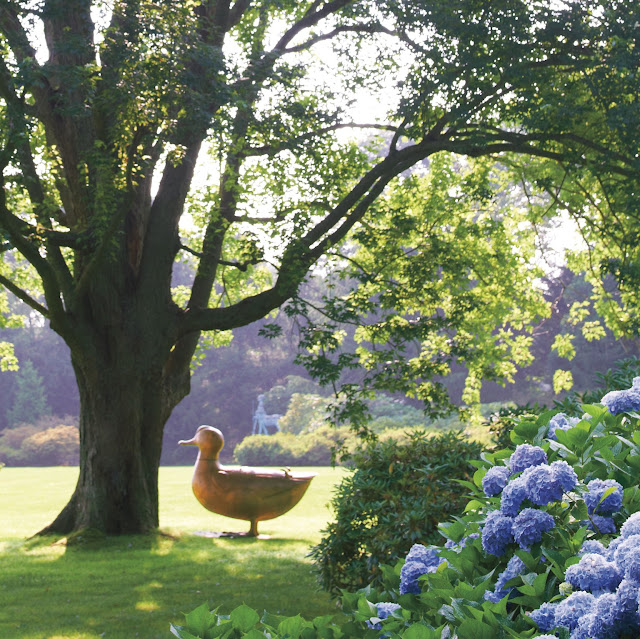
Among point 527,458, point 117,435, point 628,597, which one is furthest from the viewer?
point 117,435

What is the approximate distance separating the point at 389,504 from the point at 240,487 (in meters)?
5.88

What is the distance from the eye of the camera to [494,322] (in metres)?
14.8

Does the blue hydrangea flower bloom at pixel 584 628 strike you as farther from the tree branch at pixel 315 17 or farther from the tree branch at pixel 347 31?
the tree branch at pixel 315 17

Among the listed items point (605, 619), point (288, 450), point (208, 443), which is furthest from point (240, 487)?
point (288, 450)

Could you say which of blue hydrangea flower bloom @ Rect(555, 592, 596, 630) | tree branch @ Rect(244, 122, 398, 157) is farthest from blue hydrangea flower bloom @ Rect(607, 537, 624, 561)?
tree branch @ Rect(244, 122, 398, 157)

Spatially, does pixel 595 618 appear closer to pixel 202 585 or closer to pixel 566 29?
pixel 202 585

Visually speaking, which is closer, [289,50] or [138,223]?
[138,223]

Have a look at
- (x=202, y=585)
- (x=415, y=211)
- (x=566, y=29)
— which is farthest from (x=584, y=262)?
(x=202, y=585)

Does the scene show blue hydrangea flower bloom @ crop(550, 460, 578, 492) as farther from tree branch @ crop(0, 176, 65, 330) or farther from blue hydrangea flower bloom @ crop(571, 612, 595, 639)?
tree branch @ crop(0, 176, 65, 330)

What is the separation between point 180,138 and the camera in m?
8.43

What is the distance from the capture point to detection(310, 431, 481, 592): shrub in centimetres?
532

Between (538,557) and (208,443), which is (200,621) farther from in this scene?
(208,443)

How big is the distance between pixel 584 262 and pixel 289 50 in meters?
7.53

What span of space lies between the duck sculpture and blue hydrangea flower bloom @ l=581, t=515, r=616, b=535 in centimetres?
910
